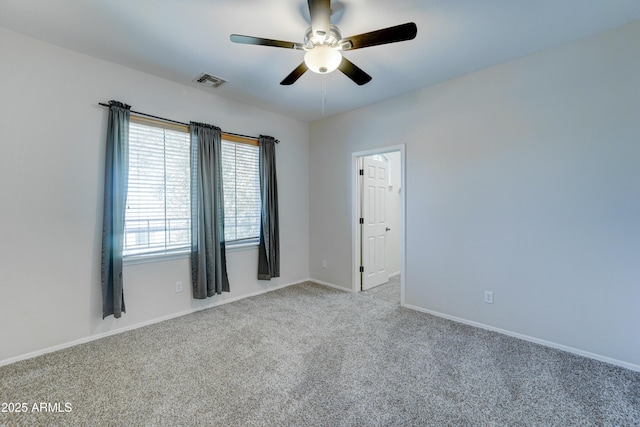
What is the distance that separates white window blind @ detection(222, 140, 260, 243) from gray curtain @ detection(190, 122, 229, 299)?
21 cm

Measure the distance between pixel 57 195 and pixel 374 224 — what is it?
366 cm

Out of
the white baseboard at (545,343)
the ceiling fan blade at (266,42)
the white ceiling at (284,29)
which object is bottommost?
the white baseboard at (545,343)

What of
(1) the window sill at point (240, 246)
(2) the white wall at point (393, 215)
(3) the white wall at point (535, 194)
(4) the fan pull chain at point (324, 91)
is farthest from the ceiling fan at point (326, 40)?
(2) the white wall at point (393, 215)

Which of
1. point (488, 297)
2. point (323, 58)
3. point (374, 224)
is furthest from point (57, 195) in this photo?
point (488, 297)

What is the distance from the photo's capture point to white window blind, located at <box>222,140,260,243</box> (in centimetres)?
356

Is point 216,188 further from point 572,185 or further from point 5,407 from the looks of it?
point 572,185

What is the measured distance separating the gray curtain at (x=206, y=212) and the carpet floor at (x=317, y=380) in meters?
0.53

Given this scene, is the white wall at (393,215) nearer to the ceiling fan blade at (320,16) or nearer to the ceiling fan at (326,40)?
the ceiling fan at (326,40)

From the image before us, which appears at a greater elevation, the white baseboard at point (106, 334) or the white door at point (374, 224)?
the white door at point (374, 224)

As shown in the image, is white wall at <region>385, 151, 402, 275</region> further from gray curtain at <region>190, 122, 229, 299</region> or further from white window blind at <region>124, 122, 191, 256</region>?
white window blind at <region>124, 122, 191, 256</region>

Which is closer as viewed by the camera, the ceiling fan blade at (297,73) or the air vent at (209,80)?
the ceiling fan blade at (297,73)

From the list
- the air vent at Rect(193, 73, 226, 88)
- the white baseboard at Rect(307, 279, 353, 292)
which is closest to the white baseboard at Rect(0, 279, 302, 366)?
the white baseboard at Rect(307, 279, 353, 292)

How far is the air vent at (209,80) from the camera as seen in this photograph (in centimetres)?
289

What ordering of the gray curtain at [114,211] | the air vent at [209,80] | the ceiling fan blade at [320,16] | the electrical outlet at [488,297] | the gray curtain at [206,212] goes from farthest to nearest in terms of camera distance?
the gray curtain at [206,212], the air vent at [209,80], the electrical outlet at [488,297], the gray curtain at [114,211], the ceiling fan blade at [320,16]
